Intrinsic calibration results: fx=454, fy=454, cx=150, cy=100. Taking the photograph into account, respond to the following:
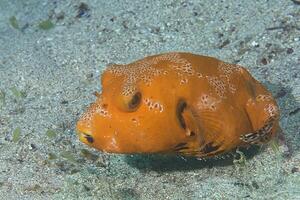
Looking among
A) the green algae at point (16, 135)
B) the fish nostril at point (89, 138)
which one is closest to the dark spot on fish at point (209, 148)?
the fish nostril at point (89, 138)

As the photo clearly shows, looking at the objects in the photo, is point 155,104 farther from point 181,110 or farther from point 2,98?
point 2,98

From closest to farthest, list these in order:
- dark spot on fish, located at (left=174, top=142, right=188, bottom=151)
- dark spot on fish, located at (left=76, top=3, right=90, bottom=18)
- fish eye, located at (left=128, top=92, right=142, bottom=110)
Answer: fish eye, located at (left=128, top=92, right=142, bottom=110)
dark spot on fish, located at (left=174, top=142, right=188, bottom=151)
dark spot on fish, located at (left=76, top=3, right=90, bottom=18)

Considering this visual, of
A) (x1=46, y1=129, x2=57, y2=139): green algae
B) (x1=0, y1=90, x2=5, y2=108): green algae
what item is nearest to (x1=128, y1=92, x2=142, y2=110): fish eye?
(x1=46, y1=129, x2=57, y2=139): green algae

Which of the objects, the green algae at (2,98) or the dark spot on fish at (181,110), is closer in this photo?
the dark spot on fish at (181,110)

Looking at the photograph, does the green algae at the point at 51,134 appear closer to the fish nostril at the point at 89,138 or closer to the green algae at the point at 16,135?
the green algae at the point at 16,135

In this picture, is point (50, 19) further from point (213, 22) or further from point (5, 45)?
point (213, 22)

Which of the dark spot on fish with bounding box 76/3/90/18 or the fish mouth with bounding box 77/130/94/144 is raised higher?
the fish mouth with bounding box 77/130/94/144

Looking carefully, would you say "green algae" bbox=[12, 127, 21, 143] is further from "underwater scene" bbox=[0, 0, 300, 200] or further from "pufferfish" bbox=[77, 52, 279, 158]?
"pufferfish" bbox=[77, 52, 279, 158]
